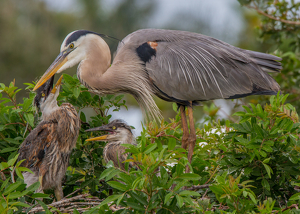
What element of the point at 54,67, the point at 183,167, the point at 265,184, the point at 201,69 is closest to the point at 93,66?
the point at 54,67

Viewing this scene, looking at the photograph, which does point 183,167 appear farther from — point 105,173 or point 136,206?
point 105,173

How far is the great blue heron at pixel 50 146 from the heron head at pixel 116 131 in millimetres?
252

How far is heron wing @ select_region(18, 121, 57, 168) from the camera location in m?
3.05

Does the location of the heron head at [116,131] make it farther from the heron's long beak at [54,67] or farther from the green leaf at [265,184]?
the green leaf at [265,184]

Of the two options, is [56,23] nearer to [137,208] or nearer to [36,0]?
[36,0]

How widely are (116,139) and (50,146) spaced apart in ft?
2.05

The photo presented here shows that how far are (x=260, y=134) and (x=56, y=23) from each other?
13.9 m

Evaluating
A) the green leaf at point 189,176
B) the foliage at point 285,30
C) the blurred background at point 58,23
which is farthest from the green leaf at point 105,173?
the blurred background at point 58,23

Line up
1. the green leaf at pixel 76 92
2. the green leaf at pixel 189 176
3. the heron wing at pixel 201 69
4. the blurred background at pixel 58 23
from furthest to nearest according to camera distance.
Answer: the blurred background at pixel 58 23
the heron wing at pixel 201 69
the green leaf at pixel 76 92
the green leaf at pixel 189 176

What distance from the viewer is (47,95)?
3287 millimetres

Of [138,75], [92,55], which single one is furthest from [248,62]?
[92,55]

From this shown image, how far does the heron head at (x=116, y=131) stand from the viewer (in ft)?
10.7

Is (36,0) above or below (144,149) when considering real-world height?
above

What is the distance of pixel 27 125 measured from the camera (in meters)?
3.12
